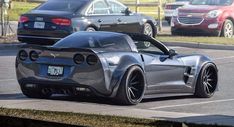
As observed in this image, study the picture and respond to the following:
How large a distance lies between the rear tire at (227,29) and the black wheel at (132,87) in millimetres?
14590

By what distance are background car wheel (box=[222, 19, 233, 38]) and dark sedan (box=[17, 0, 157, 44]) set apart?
5.21 metres

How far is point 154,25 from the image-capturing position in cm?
2394

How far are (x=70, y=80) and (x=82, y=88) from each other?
8.5 inches

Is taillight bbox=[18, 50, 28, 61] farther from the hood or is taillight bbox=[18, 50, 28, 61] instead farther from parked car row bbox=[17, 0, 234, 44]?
the hood

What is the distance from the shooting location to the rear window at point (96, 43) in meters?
12.0

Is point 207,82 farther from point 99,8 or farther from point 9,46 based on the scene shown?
point 9,46

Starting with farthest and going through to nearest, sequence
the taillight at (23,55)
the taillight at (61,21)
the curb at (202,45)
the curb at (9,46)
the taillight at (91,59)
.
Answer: the curb at (202,45), the curb at (9,46), the taillight at (61,21), the taillight at (23,55), the taillight at (91,59)

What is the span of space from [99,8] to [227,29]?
667 centimetres

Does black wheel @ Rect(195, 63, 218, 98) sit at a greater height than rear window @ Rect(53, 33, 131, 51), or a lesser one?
lesser

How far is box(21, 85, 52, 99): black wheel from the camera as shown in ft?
39.4

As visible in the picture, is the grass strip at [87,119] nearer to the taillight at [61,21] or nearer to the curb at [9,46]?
the taillight at [61,21]

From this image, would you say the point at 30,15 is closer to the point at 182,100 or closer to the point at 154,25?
the point at 154,25

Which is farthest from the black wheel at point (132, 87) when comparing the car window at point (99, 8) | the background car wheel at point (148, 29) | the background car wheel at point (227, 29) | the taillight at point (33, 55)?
the background car wheel at point (227, 29)

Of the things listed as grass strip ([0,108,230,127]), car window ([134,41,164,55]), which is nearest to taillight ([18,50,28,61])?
car window ([134,41,164,55])
